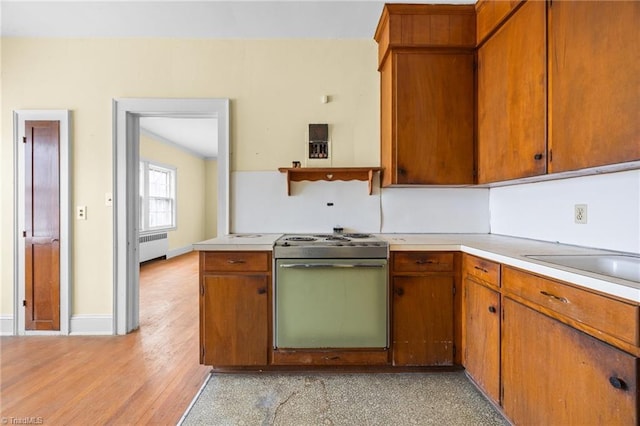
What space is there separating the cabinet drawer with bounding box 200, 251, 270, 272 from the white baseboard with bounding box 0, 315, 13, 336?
7.09 feet

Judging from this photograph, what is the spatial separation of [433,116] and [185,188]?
653cm

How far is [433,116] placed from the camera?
222cm

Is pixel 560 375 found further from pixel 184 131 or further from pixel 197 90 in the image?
pixel 184 131

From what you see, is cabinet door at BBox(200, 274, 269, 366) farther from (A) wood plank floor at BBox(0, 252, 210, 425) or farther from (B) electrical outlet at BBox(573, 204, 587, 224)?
(B) electrical outlet at BBox(573, 204, 587, 224)

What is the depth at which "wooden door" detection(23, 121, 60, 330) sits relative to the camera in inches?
103

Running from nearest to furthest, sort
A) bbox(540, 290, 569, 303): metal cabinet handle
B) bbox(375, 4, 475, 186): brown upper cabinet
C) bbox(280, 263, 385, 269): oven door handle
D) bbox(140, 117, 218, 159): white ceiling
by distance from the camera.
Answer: bbox(540, 290, 569, 303): metal cabinet handle, bbox(280, 263, 385, 269): oven door handle, bbox(375, 4, 475, 186): brown upper cabinet, bbox(140, 117, 218, 159): white ceiling

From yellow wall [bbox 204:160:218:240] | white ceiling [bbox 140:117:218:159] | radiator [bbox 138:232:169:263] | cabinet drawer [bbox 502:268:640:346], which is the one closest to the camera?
cabinet drawer [bbox 502:268:640:346]

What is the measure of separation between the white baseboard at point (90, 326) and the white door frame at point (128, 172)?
0.06 metres

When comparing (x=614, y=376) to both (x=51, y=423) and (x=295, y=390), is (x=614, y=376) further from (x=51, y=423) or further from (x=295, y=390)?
(x=51, y=423)

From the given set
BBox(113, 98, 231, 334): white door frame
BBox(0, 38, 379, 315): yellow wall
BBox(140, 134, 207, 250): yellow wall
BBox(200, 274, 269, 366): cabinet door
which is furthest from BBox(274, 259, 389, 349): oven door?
BBox(140, 134, 207, 250): yellow wall

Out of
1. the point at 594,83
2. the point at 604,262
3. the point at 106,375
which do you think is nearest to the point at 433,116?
the point at 594,83

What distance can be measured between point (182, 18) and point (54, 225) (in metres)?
2.11

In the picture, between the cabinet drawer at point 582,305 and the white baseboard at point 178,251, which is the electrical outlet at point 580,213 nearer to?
the cabinet drawer at point 582,305

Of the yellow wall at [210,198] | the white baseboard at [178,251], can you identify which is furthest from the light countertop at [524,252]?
the yellow wall at [210,198]
